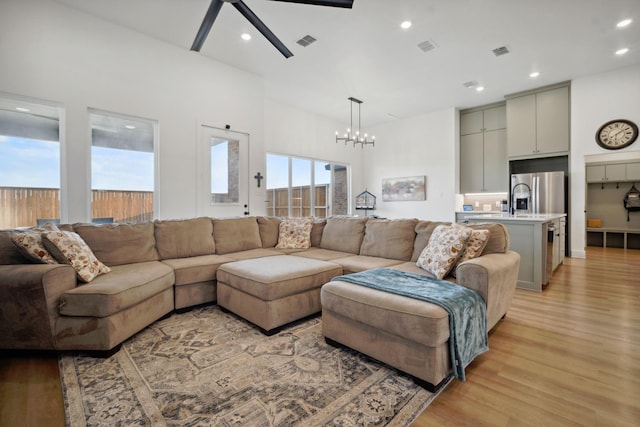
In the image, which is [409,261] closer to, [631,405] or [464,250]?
[464,250]

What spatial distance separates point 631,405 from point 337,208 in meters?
6.44

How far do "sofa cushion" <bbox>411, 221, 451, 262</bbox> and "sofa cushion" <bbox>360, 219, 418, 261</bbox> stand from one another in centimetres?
5

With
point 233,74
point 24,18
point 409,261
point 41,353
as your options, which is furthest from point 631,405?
point 24,18

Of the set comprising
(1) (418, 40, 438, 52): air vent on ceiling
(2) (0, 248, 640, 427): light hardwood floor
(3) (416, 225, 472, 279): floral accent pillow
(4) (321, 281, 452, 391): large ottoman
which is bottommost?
(2) (0, 248, 640, 427): light hardwood floor

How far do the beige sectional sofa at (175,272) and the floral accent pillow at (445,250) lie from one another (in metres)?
0.14

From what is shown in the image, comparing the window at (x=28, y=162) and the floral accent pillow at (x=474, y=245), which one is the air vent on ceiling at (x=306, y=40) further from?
the floral accent pillow at (x=474, y=245)

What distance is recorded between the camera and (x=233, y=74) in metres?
4.68

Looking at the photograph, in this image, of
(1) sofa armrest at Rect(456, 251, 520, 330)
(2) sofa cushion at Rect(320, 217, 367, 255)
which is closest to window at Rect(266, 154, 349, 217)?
(2) sofa cushion at Rect(320, 217, 367, 255)

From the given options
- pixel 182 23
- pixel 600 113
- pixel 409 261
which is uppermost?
pixel 182 23

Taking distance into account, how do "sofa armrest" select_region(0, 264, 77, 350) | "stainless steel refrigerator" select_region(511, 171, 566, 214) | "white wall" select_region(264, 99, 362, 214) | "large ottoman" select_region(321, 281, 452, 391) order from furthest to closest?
1. "white wall" select_region(264, 99, 362, 214)
2. "stainless steel refrigerator" select_region(511, 171, 566, 214)
3. "sofa armrest" select_region(0, 264, 77, 350)
4. "large ottoman" select_region(321, 281, 452, 391)

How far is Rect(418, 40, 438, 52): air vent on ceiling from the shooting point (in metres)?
3.97

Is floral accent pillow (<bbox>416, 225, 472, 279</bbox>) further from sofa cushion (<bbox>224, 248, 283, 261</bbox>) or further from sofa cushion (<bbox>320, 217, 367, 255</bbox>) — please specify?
Answer: sofa cushion (<bbox>224, 248, 283, 261</bbox>)

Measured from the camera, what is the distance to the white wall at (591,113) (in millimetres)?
4781

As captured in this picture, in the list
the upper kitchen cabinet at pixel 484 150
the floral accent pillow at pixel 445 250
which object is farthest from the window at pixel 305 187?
the floral accent pillow at pixel 445 250
